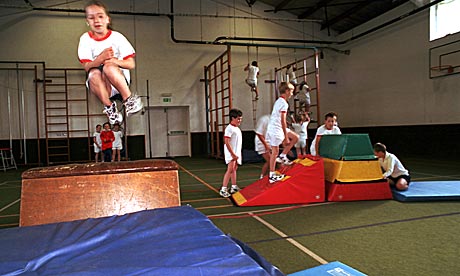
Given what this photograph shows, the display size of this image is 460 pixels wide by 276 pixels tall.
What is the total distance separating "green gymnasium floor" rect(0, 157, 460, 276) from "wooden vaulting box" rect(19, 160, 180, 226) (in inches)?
37.3

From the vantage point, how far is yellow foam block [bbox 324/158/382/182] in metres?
4.24

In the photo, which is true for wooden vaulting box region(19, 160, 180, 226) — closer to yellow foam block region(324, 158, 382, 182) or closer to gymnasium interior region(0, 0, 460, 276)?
gymnasium interior region(0, 0, 460, 276)

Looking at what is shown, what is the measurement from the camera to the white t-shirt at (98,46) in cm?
205

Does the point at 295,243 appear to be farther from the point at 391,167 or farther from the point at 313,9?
the point at 313,9

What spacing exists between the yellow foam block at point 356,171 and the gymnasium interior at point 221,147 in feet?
0.06

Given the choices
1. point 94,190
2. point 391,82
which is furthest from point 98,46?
point 391,82

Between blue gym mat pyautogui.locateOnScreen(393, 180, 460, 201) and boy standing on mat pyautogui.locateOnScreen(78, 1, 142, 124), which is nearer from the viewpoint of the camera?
boy standing on mat pyautogui.locateOnScreen(78, 1, 142, 124)

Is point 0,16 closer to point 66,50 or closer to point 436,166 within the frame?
point 66,50

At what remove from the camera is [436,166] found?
7137mm

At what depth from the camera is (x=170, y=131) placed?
1186 centimetres

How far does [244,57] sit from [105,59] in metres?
10.3

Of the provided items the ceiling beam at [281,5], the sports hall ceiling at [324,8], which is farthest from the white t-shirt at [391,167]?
the ceiling beam at [281,5]

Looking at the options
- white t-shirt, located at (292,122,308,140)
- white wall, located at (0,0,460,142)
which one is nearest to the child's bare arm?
white t-shirt, located at (292,122,308,140)

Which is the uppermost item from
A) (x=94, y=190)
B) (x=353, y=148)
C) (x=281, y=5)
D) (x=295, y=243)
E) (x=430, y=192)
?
(x=281, y=5)
